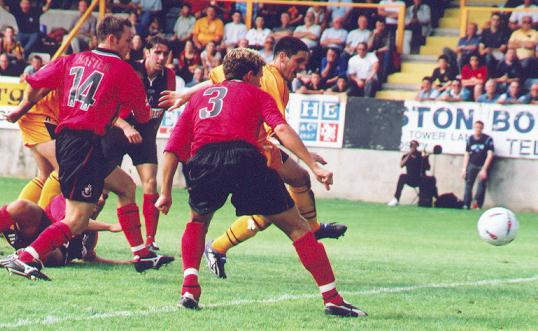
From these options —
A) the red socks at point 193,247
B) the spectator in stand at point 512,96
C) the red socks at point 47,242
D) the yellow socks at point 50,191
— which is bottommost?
the spectator in stand at point 512,96

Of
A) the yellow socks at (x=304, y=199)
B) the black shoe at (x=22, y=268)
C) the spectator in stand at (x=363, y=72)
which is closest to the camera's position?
the black shoe at (x=22, y=268)

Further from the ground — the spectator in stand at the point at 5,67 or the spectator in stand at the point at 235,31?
the spectator in stand at the point at 235,31

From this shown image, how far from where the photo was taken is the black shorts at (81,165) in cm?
878

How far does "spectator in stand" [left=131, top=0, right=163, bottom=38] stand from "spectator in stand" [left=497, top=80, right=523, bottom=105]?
821 cm

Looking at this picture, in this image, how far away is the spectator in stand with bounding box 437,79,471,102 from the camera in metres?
22.1

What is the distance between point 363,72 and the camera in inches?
930

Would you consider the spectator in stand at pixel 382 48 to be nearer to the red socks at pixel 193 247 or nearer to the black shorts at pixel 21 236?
the black shorts at pixel 21 236

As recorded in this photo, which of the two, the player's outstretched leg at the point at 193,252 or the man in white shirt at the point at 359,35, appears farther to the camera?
the man in white shirt at the point at 359,35

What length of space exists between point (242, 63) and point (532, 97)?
14499 millimetres

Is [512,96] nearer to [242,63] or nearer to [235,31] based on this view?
[235,31]

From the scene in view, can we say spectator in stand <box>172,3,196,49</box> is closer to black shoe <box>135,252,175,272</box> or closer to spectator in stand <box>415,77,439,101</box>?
spectator in stand <box>415,77,439,101</box>

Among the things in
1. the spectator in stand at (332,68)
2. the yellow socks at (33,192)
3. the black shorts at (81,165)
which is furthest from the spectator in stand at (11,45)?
the black shorts at (81,165)

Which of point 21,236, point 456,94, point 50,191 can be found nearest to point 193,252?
point 21,236

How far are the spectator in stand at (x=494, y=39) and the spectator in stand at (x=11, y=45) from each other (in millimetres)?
9810
